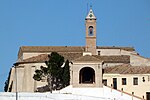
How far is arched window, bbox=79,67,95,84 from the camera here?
7425cm

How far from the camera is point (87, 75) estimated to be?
7562 cm

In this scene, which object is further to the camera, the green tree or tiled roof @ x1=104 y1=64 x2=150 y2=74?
the green tree

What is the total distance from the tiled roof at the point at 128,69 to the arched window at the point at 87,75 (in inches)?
77.1

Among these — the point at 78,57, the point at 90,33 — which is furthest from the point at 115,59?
the point at 90,33

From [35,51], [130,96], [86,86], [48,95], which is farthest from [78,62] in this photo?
[35,51]

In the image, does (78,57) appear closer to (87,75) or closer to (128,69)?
(87,75)

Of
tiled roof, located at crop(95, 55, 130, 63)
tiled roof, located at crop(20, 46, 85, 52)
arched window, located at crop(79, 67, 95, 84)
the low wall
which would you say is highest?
tiled roof, located at crop(20, 46, 85, 52)

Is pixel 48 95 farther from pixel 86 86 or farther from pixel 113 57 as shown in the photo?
pixel 113 57

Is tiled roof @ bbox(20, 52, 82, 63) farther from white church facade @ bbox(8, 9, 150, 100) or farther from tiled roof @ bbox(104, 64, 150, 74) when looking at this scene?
tiled roof @ bbox(104, 64, 150, 74)

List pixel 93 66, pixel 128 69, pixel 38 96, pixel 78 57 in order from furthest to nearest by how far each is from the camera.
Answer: pixel 78 57
pixel 128 69
pixel 93 66
pixel 38 96

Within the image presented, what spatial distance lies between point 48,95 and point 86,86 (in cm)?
1150

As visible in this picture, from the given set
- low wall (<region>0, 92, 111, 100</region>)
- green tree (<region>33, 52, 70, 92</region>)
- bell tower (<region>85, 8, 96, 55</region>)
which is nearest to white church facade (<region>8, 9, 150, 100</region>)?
bell tower (<region>85, 8, 96, 55</region>)

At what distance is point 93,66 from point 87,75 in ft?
8.34

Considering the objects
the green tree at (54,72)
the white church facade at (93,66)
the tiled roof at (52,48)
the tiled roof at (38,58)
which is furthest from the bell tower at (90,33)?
the green tree at (54,72)
